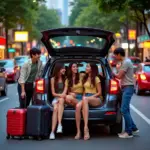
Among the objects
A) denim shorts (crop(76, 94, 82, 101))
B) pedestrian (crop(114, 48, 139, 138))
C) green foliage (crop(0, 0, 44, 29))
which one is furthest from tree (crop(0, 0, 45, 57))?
pedestrian (crop(114, 48, 139, 138))

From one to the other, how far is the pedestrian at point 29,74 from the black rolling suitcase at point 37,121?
4.22 feet

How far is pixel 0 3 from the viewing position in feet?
132

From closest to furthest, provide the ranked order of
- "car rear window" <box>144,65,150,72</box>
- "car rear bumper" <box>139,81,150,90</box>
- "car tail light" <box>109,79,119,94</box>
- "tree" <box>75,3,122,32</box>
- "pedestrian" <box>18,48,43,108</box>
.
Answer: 1. "car tail light" <box>109,79,119,94</box>
2. "pedestrian" <box>18,48,43,108</box>
3. "car rear bumper" <box>139,81,150,90</box>
4. "car rear window" <box>144,65,150,72</box>
5. "tree" <box>75,3,122,32</box>

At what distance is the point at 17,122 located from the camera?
383 inches

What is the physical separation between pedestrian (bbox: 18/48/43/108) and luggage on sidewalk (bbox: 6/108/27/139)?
1218mm

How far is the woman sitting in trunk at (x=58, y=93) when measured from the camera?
982 centimetres

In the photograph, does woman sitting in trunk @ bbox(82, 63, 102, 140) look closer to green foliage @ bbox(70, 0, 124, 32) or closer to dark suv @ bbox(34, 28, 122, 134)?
dark suv @ bbox(34, 28, 122, 134)

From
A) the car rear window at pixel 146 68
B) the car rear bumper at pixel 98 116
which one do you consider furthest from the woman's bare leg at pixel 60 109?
the car rear window at pixel 146 68

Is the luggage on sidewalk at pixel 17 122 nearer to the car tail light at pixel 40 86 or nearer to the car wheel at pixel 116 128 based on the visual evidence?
the car tail light at pixel 40 86

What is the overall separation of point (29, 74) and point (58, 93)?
3.03ft

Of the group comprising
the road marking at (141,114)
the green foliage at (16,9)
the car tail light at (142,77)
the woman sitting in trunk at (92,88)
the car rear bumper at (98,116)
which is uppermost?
the green foliage at (16,9)

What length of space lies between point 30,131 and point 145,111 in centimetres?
640

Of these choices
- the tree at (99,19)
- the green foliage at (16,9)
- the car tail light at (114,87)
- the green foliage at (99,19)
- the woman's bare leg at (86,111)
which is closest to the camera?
the woman's bare leg at (86,111)

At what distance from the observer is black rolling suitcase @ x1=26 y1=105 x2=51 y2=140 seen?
9.66 m
